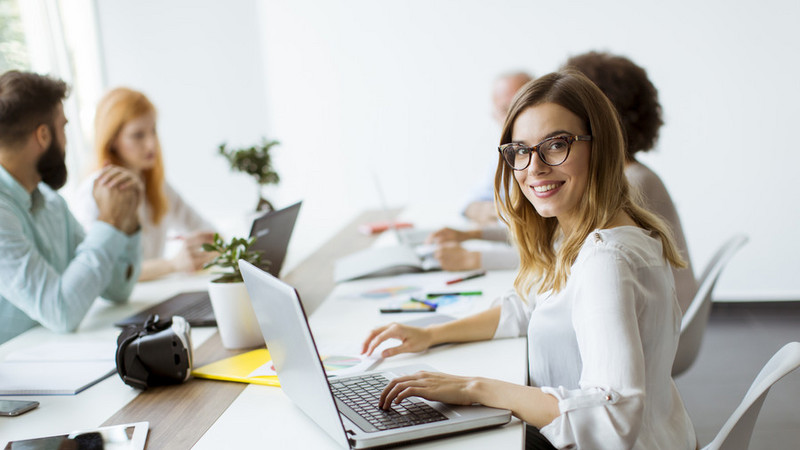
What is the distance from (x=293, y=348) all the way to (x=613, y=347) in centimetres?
50

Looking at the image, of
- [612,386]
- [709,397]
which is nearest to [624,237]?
[612,386]

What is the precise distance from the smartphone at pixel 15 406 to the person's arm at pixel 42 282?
1.45 ft

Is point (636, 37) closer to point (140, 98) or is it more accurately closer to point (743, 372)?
point (743, 372)

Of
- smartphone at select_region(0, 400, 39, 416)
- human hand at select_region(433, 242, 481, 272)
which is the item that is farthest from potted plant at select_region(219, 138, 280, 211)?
smartphone at select_region(0, 400, 39, 416)

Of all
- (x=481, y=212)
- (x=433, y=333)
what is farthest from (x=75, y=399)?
(x=481, y=212)

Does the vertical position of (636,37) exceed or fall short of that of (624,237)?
it exceeds it

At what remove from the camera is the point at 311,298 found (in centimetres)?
209

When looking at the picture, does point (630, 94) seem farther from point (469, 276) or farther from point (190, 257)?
point (190, 257)

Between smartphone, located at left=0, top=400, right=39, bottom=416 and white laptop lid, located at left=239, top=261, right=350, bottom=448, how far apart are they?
1.56 ft

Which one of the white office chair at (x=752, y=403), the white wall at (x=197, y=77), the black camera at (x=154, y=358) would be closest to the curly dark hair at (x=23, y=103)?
the black camera at (x=154, y=358)

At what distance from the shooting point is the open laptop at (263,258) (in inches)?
72.8

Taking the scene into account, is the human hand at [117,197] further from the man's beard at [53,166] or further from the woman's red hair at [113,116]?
the woman's red hair at [113,116]

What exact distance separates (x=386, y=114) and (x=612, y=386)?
3.70 metres

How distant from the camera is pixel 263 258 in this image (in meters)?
1.92
